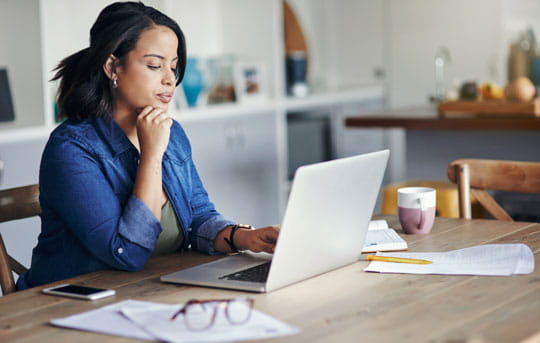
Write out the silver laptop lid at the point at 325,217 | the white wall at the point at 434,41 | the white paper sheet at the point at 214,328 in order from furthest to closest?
the white wall at the point at 434,41, the silver laptop lid at the point at 325,217, the white paper sheet at the point at 214,328

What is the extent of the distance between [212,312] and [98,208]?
0.53 meters

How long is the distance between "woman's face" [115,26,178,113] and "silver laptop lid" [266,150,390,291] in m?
0.56

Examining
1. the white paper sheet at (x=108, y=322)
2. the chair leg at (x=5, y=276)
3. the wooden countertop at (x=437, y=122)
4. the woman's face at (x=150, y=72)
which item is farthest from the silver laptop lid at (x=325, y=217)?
the wooden countertop at (x=437, y=122)

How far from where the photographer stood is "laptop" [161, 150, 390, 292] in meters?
1.44

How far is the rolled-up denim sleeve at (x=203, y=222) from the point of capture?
1886mm

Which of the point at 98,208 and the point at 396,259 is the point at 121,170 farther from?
the point at 396,259

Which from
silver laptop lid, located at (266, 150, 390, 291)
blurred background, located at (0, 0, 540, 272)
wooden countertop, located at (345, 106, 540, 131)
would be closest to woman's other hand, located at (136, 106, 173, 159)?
silver laptop lid, located at (266, 150, 390, 291)

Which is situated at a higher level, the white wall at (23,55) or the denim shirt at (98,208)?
the white wall at (23,55)

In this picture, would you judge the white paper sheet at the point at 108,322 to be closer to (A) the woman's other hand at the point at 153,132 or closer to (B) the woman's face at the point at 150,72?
(A) the woman's other hand at the point at 153,132

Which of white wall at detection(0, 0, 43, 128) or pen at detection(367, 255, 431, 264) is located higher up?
white wall at detection(0, 0, 43, 128)

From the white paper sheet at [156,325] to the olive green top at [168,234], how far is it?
19.2 inches

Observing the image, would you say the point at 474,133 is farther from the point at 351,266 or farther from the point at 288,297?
the point at 288,297

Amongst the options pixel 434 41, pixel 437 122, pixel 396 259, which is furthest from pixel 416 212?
pixel 434 41

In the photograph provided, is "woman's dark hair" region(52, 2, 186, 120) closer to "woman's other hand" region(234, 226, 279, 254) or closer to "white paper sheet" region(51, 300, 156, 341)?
"woman's other hand" region(234, 226, 279, 254)
